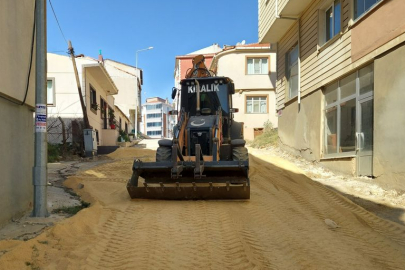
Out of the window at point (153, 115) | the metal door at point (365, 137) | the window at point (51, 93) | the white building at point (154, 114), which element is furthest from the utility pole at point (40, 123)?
the window at point (153, 115)

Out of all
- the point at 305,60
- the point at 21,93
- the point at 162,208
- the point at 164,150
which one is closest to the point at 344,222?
the point at 162,208

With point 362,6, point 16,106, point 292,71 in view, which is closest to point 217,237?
point 16,106

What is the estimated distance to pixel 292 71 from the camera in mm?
14766

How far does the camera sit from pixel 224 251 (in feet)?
13.8

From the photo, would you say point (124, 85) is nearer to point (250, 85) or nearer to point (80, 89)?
point (250, 85)

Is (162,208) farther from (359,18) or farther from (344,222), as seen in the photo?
(359,18)

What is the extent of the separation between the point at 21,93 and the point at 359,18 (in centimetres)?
825

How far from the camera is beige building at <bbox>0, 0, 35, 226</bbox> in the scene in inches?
201

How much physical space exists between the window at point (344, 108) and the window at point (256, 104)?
15320 mm

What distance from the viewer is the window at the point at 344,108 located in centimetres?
899

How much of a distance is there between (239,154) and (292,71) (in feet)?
26.7

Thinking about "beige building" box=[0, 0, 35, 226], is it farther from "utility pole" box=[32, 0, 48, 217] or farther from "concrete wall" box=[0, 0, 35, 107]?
"utility pole" box=[32, 0, 48, 217]

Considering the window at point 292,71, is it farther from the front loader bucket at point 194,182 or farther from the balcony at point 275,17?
the front loader bucket at point 194,182

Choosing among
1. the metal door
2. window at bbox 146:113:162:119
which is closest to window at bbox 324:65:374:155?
the metal door
